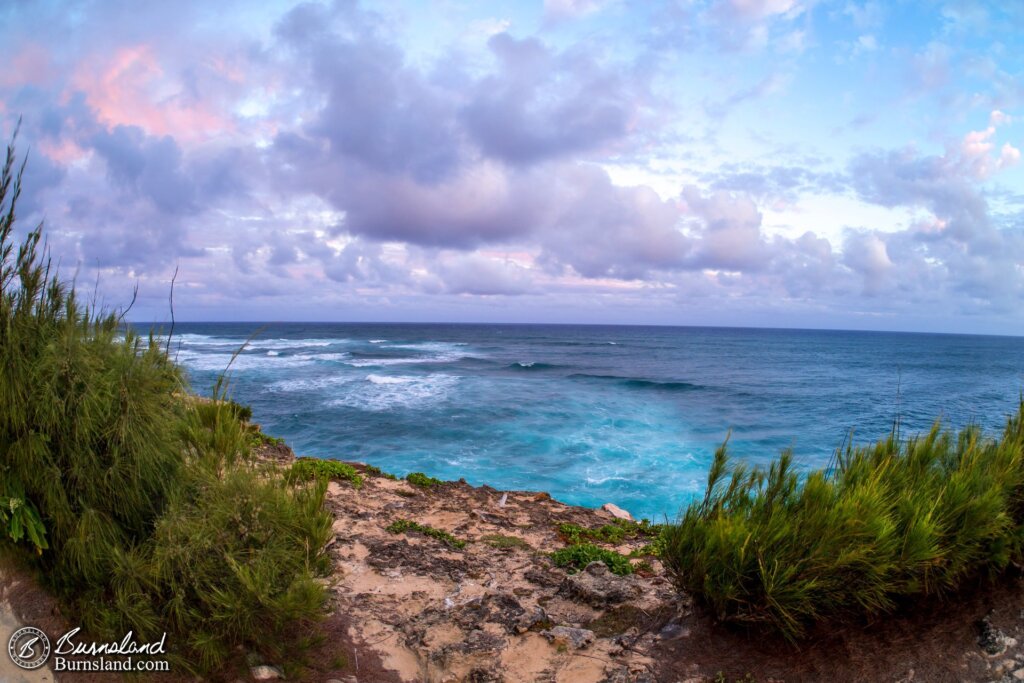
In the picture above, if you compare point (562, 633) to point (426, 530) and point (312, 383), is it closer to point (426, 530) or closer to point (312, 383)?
point (426, 530)

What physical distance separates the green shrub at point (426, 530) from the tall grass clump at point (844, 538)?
3.98 meters

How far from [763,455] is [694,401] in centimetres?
1336

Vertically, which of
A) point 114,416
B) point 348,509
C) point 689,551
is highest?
point 114,416

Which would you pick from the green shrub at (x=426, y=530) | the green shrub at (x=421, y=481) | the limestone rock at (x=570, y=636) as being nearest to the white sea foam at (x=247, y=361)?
the green shrub at (x=421, y=481)

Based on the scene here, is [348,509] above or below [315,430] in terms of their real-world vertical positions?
above

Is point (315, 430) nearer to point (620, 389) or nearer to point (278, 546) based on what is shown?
point (278, 546)

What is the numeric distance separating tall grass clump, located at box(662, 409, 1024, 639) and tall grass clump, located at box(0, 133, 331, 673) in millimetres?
3484

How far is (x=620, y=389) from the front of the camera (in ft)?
128

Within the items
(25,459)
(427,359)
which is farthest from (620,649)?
(427,359)

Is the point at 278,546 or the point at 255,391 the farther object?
the point at 255,391

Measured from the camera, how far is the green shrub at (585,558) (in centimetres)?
730

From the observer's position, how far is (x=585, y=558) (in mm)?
7684

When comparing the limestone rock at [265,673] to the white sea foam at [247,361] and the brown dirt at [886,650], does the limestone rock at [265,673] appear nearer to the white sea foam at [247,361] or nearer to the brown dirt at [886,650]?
the brown dirt at [886,650]

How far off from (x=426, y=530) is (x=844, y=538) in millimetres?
6163
